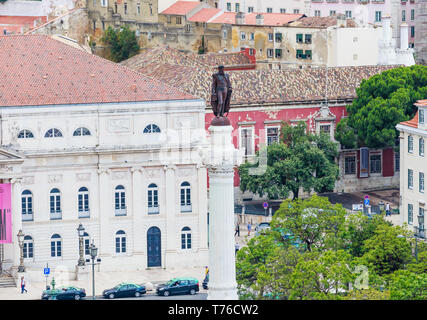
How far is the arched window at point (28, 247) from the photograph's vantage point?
90000 mm

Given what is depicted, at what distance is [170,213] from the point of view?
3627 inches

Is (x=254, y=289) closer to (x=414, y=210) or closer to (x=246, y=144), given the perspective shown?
(x=414, y=210)

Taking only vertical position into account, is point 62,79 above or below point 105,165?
above

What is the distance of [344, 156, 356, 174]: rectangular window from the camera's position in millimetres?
111875

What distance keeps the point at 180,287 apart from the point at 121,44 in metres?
67.9

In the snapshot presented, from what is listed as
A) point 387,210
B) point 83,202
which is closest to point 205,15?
point 387,210

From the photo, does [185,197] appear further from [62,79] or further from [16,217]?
[16,217]

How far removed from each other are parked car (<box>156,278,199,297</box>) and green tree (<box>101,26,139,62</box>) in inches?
2615

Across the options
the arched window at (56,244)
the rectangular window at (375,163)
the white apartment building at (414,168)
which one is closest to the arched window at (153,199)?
the arched window at (56,244)

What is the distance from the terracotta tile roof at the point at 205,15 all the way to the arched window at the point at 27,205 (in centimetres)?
5921

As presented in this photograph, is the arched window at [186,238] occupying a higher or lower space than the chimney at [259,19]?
lower

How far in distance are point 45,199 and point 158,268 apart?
732 cm

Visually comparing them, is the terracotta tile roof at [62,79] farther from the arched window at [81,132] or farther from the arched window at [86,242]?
the arched window at [86,242]

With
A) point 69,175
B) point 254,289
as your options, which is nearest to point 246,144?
point 69,175
